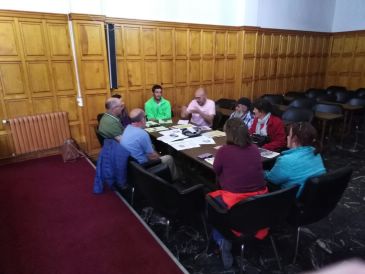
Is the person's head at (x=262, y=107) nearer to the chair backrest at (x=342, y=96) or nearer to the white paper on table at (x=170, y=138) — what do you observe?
the white paper on table at (x=170, y=138)

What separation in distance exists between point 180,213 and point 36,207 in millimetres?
2033

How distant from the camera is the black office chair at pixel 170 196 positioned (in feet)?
6.77

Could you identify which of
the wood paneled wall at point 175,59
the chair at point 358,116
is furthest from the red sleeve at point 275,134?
the chair at point 358,116

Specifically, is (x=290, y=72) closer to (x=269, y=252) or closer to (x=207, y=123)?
(x=207, y=123)

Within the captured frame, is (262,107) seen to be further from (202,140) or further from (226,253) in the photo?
(226,253)

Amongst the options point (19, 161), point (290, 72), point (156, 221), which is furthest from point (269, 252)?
point (290, 72)

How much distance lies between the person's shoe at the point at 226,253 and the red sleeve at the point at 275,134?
4.29 feet

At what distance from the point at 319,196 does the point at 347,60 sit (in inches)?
319

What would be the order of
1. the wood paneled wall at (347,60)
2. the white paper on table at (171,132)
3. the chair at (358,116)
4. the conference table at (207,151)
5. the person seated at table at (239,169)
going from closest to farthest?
the person seated at table at (239,169) → the conference table at (207,151) → the white paper on table at (171,132) → the chair at (358,116) → the wood paneled wall at (347,60)

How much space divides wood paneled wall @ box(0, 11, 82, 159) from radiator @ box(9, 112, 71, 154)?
0.49 feet

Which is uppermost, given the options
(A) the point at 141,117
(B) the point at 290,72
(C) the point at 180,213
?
(B) the point at 290,72

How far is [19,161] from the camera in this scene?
463 cm

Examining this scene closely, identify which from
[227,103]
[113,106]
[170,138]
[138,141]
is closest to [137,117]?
[138,141]

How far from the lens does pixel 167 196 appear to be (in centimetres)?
211
